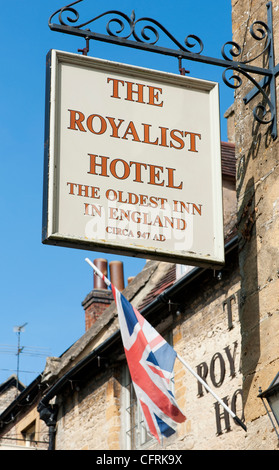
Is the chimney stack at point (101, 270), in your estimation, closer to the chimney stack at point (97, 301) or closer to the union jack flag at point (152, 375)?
the chimney stack at point (97, 301)

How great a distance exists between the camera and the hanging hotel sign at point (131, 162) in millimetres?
5855

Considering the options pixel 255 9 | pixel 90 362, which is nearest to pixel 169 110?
pixel 255 9

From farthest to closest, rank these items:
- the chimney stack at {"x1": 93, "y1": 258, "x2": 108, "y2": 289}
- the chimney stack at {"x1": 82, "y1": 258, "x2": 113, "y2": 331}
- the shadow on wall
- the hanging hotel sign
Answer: the chimney stack at {"x1": 93, "y1": 258, "x2": 108, "y2": 289} → the chimney stack at {"x1": 82, "y1": 258, "x2": 113, "y2": 331} → the shadow on wall → the hanging hotel sign

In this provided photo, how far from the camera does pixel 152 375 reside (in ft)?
25.1

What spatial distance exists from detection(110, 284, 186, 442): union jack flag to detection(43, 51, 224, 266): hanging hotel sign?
1.80 meters

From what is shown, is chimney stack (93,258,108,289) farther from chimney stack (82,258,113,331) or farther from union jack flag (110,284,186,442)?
union jack flag (110,284,186,442)

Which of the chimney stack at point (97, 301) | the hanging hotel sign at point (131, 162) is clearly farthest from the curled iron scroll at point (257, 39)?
the chimney stack at point (97, 301)

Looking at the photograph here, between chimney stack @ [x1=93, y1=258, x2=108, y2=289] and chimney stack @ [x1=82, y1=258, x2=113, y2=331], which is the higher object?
chimney stack @ [x1=93, y1=258, x2=108, y2=289]

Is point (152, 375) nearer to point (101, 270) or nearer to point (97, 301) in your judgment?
point (97, 301)

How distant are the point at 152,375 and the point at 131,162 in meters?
2.21

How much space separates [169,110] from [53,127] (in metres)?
0.79

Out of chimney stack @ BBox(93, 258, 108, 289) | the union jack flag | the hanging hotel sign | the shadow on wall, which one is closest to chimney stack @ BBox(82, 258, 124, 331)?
chimney stack @ BBox(93, 258, 108, 289)

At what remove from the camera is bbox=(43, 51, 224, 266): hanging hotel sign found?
5.86m
